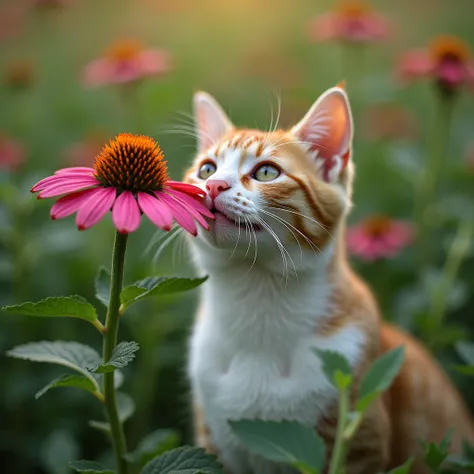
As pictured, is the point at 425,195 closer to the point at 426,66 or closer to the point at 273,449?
the point at 426,66

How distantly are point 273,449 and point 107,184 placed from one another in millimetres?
540

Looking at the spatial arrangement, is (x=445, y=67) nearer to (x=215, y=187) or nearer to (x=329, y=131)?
(x=329, y=131)

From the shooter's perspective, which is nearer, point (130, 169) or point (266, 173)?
point (130, 169)

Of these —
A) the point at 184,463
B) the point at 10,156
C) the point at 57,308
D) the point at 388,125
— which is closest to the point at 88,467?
the point at 184,463

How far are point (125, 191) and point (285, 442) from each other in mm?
518

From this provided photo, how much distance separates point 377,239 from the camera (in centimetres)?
243

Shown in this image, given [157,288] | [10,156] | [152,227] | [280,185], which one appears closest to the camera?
[157,288]

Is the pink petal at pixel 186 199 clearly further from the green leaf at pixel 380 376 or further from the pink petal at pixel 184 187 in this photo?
the green leaf at pixel 380 376

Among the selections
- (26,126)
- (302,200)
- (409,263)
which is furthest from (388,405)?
(26,126)

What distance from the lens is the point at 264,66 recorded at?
4.05 m

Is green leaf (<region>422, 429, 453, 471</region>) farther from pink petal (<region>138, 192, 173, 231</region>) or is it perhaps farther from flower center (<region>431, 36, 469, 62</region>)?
flower center (<region>431, 36, 469, 62</region>)

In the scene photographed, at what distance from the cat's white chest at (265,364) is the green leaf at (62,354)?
400mm

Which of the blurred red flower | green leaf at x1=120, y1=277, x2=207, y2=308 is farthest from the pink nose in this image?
the blurred red flower

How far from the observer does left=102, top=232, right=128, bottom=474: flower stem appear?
3.66ft
